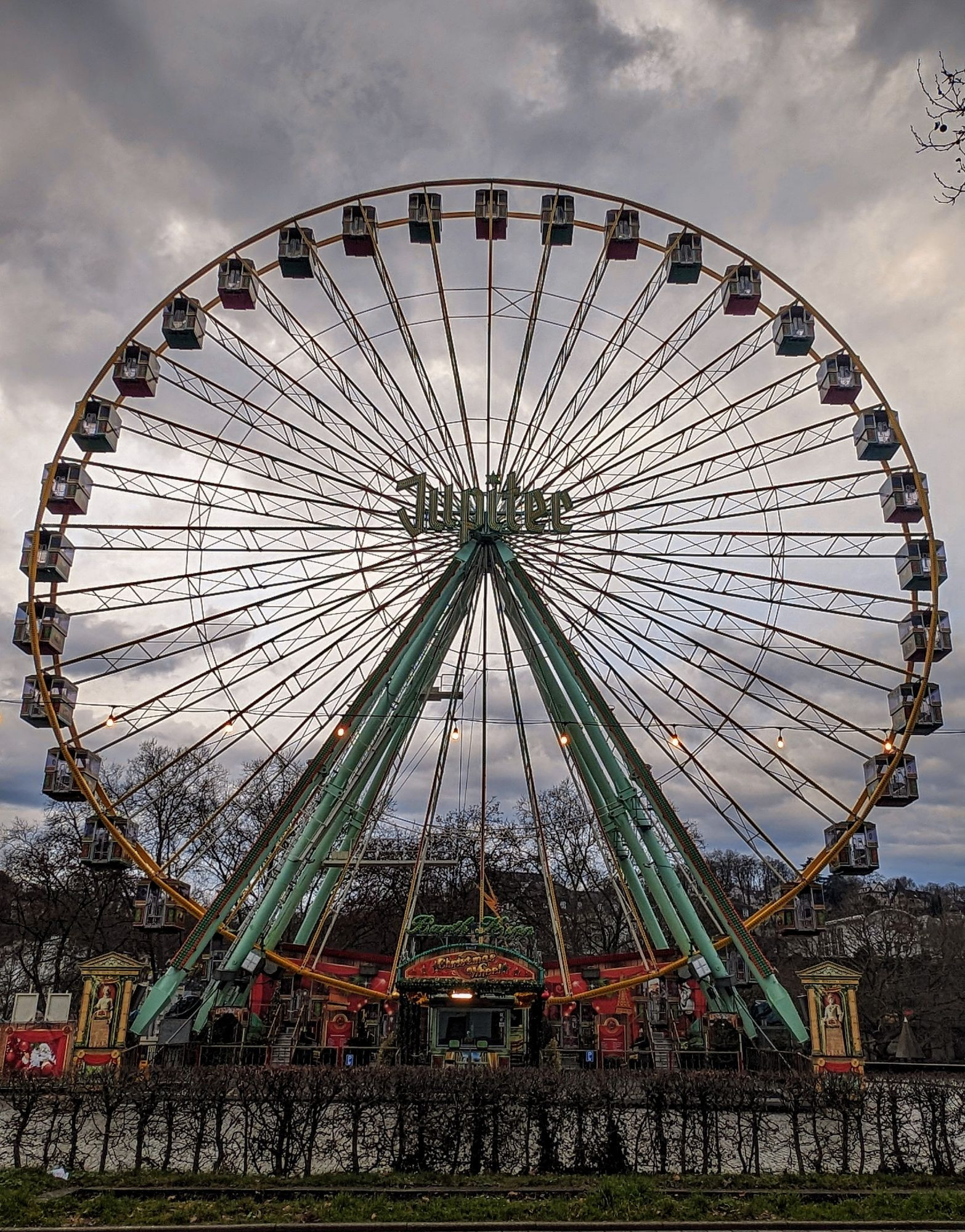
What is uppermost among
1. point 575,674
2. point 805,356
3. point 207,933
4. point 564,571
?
point 805,356

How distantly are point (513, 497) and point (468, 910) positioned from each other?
3563cm

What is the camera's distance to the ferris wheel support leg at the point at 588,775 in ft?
89.8

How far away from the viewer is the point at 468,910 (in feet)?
186

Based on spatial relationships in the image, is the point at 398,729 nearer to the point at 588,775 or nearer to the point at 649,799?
the point at 588,775

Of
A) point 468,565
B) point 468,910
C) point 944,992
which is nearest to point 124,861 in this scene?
point 468,565

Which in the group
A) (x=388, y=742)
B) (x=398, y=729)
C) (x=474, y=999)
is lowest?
(x=474, y=999)

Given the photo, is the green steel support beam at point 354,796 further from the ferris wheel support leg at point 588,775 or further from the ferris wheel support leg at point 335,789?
the ferris wheel support leg at point 588,775

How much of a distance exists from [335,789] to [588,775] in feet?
22.5

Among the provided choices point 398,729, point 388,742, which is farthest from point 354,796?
point 398,729

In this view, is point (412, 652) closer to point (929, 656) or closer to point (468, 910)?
point (929, 656)

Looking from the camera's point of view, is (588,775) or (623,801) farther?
(588,775)

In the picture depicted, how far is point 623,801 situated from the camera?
27266 mm

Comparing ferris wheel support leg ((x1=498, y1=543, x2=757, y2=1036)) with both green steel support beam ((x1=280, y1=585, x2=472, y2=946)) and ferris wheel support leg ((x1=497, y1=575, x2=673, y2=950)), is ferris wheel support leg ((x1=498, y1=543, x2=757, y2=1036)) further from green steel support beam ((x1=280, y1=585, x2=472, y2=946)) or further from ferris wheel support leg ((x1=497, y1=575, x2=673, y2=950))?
green steel support beam ((x1=280, y1=585, x2=472, y2=946))

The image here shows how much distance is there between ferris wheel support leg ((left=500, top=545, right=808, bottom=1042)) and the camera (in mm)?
26922
